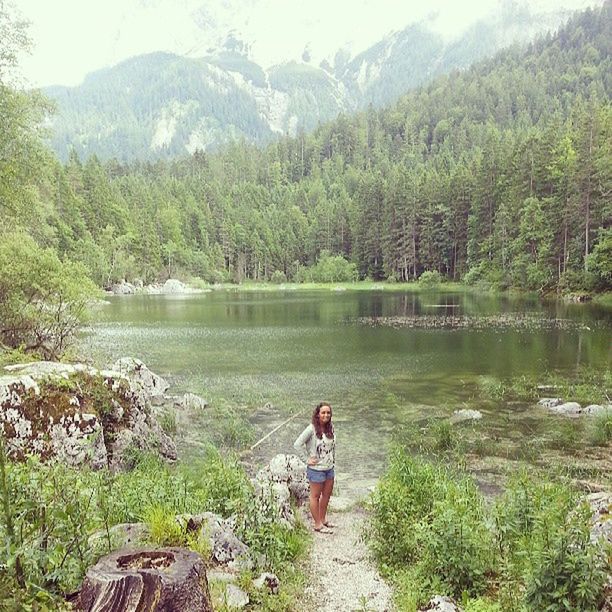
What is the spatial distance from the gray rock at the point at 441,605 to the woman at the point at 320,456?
333 cm

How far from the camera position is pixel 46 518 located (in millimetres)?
4809

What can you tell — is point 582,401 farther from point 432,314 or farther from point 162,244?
point 162,244

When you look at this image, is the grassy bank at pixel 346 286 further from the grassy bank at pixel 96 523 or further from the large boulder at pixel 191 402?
the grassy bank at pixel 96 523

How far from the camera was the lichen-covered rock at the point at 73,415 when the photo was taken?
1126cm

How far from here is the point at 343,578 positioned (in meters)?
7.78

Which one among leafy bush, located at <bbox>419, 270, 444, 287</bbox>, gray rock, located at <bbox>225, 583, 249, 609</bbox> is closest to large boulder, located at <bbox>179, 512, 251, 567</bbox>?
gray rock, located at <bbox>225, 583, 249, 609</bbox>

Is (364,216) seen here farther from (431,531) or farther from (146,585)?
(146,585)

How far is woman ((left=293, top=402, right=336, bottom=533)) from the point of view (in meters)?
9.60

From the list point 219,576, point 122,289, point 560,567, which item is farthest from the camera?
point 122,289

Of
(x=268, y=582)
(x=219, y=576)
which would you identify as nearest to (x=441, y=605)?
(x=268, y=582)

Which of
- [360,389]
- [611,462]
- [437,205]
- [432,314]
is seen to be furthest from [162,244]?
[611,462]

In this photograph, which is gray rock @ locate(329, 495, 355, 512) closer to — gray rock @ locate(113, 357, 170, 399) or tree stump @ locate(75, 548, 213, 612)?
tree stump @ locate(75, 548, 213, 612)

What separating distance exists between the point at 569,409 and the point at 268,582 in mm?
16281

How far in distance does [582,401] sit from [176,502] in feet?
58.6
